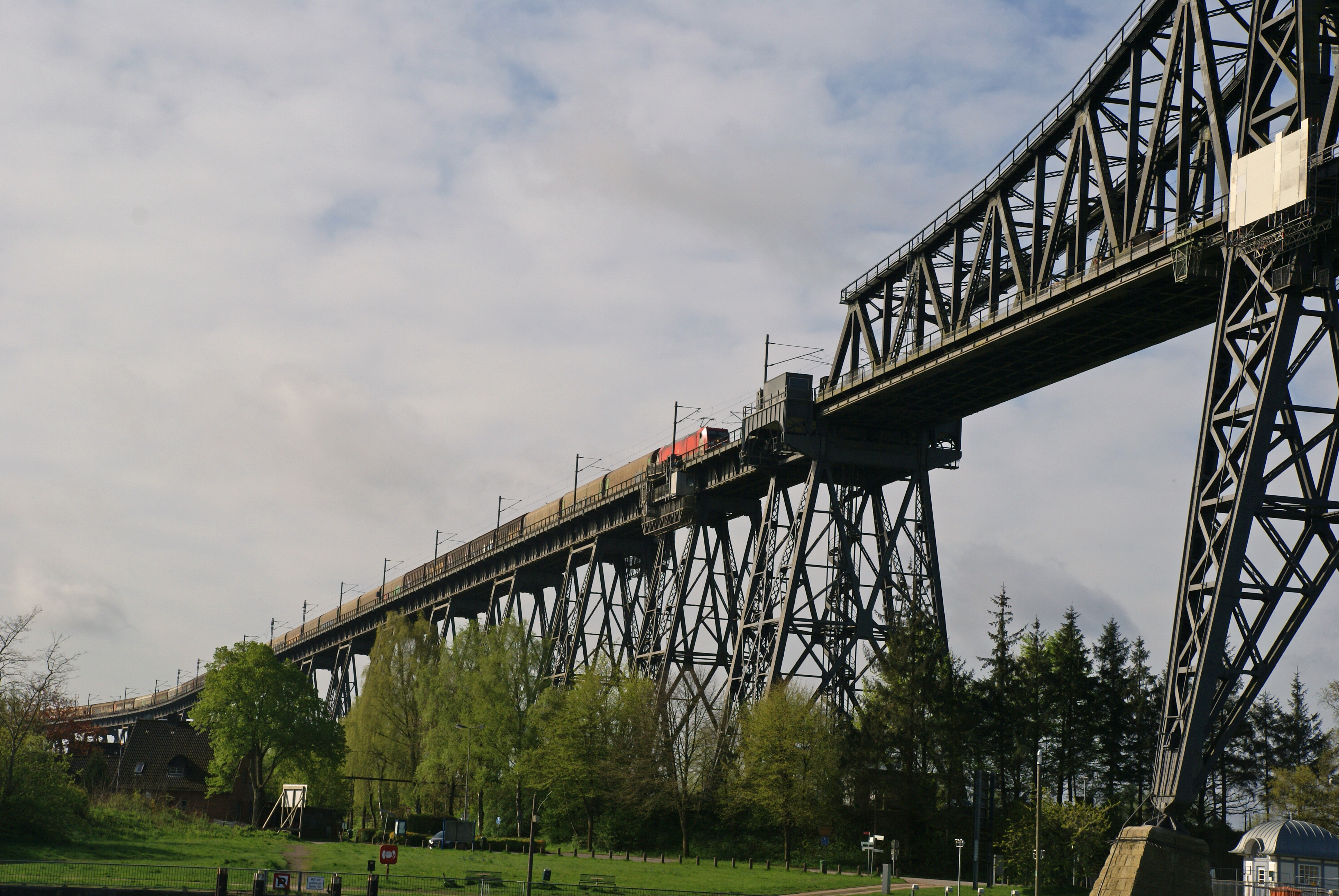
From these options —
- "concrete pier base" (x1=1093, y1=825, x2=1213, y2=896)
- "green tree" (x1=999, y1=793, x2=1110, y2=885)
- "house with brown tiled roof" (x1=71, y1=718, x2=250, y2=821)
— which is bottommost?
"house with brown tiled roof" (x1=71, y1=718, x2=250, y2=821)

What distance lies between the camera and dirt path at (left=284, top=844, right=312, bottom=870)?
46.2 m

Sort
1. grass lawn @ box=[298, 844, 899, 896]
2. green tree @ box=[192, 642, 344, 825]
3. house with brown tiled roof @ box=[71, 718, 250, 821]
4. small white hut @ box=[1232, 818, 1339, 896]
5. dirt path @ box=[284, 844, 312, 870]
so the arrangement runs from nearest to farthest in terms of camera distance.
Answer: grass lawn @ box=[298, 844, 899, 896] → dirt path @ box=[284, 844, 312, 870] → small white hut @ box=[1232, 818, 1339, 896] → green tree @ box=[192, 642, 344, 825] → house with brown tiled roof @ box=[71, 718, 250, 821]

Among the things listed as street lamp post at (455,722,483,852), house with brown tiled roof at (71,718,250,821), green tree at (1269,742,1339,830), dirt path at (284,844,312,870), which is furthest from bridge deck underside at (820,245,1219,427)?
house with brown tiled roof at (71,718,250,821)

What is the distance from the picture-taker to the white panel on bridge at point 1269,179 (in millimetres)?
32812

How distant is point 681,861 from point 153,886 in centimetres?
2749

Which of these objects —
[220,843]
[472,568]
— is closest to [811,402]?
[220,843]

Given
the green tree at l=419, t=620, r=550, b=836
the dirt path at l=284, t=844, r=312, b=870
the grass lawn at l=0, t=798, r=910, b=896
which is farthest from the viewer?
the green tree at l=419, t=620, r=550, b=836

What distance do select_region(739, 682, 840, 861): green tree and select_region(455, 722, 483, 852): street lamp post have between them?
821 inches

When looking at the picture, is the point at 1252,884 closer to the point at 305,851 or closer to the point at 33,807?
the point at 305,851

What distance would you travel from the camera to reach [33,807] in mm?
50438

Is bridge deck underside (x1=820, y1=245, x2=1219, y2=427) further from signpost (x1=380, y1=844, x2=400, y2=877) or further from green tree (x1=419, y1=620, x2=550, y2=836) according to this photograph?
green tree (x1=419, y1=620, x2=550, y2=836)

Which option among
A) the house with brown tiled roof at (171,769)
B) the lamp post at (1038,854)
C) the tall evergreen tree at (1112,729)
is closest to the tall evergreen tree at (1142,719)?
the tall evergreen tree at (1112,729)

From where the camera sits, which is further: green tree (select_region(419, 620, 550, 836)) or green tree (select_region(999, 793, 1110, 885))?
green tree (select_region(419, 620, 550, 836))

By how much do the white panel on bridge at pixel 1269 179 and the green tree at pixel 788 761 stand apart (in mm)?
30403
